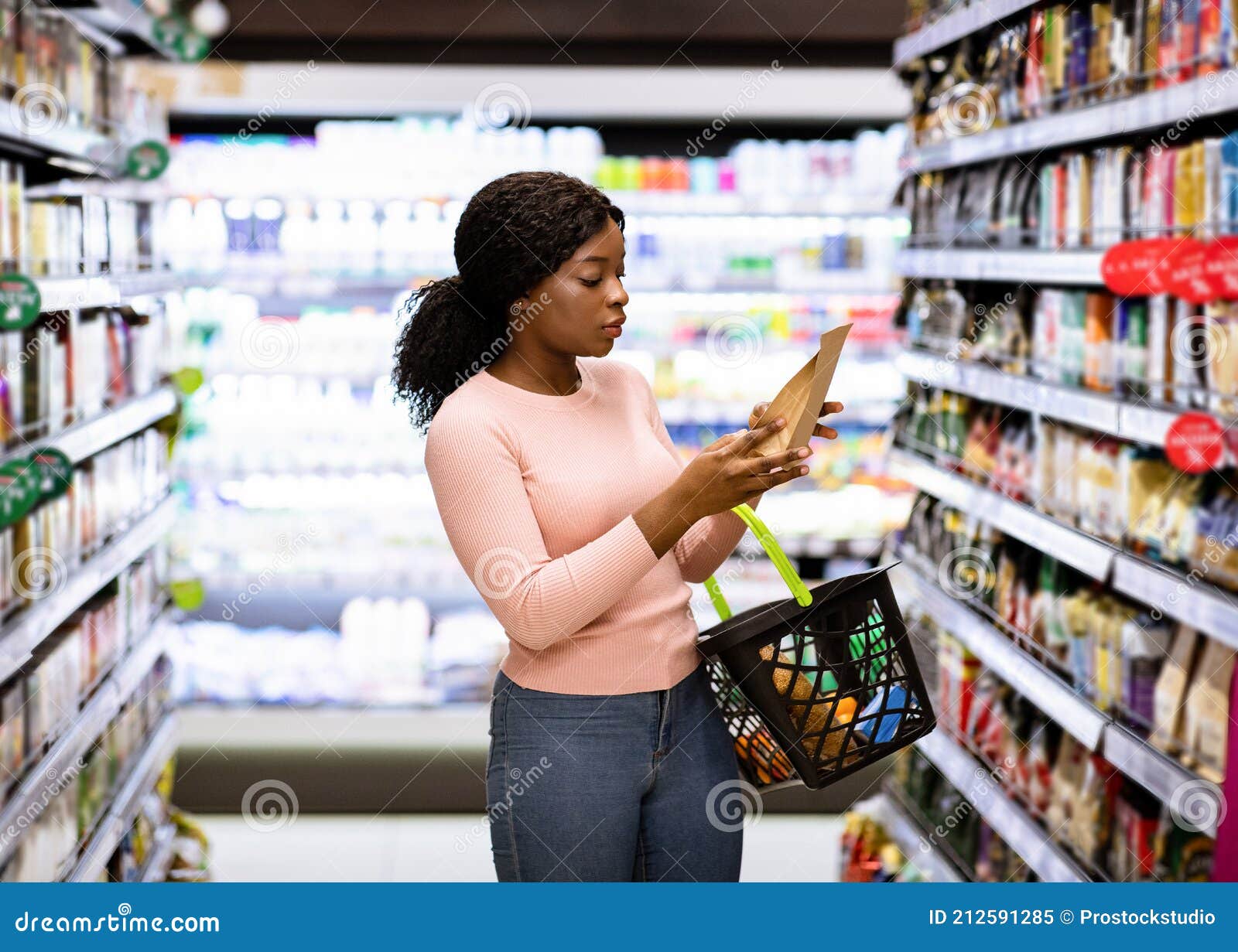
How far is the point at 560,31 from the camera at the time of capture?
4.07m

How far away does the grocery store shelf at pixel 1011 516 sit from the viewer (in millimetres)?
2475

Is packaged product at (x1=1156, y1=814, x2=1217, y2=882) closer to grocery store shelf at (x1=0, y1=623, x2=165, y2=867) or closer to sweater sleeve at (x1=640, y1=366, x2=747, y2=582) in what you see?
sweater sleeve at (x1=640, y1=366, x2=747, y2=582)

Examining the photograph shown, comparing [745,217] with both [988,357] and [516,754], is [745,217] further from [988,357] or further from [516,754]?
[516,754]

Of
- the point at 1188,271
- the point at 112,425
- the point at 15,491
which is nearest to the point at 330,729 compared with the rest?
the point at 112,425

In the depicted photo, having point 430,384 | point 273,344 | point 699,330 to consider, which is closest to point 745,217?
point 699,330

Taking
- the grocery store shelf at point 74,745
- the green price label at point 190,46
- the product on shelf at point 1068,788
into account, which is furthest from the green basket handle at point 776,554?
the green price label at point 190,46

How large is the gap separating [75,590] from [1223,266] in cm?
222

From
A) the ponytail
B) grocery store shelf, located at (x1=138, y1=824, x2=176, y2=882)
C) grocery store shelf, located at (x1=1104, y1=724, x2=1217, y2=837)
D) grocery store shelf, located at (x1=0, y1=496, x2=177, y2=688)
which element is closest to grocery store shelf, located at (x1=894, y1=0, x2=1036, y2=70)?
grocery store shelf, located at (x1=1104, y1=724, x2=1217, y2=837)

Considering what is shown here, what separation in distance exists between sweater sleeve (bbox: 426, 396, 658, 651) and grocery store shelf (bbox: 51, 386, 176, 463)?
1.32 m

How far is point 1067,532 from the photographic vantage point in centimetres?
261

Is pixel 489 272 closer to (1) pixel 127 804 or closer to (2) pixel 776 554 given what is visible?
(2) pixel 776 554

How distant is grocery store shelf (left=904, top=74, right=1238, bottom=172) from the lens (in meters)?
2.02
